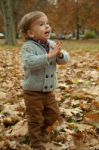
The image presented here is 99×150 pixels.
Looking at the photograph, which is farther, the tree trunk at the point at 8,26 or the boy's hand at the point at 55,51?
the tree trunk at the point at 8,26

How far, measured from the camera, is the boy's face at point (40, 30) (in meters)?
4.22

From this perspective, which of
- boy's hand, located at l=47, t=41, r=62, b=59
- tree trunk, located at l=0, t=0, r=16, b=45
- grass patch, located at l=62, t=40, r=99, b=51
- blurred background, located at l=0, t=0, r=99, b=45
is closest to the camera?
boy's hand, located at l=47, t=41, r=62, b=59

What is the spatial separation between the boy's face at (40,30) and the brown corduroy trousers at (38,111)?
0.49m

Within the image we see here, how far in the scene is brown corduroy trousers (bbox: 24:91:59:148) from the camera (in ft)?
13.9

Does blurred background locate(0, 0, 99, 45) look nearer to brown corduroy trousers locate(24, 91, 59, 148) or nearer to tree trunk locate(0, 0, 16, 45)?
tree trunk locate(0, 0, 16, 45)

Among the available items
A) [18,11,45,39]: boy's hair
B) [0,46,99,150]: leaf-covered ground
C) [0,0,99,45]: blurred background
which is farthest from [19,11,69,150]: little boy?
[0,0,99,45]: blurred background

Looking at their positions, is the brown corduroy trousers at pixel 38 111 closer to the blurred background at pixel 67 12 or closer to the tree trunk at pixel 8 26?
the tree trunk at pixel 8 26

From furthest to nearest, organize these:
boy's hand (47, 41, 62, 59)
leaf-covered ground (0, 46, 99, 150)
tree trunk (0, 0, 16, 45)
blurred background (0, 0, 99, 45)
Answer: blurred background (0, 0, 99, 45), tree trunk (0, 0, 16, 45), leaf-covered ground (0, 46, 99, 150), boy's hand (47, 41, 62, 59)

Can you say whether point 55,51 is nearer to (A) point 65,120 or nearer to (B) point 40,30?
(B) point 40,30

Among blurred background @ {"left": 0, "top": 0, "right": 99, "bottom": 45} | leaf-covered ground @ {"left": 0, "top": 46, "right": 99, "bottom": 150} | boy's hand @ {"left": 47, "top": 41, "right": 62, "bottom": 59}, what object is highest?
boy's hand @ {"left": 47, "top": 41, "right": 62, "bottom": 59}

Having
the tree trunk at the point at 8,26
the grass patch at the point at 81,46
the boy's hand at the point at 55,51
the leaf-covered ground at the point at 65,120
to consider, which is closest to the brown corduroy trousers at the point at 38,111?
the leaf-covered ground at the point at 65,120

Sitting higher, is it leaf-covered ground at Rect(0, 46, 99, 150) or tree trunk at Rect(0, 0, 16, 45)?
leaf-covered ground at Rect(0, 46, 99, 150)

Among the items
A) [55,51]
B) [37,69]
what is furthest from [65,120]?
[55,51]

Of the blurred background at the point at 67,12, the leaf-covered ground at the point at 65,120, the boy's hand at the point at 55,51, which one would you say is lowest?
the blurred background at the point at 67,12
